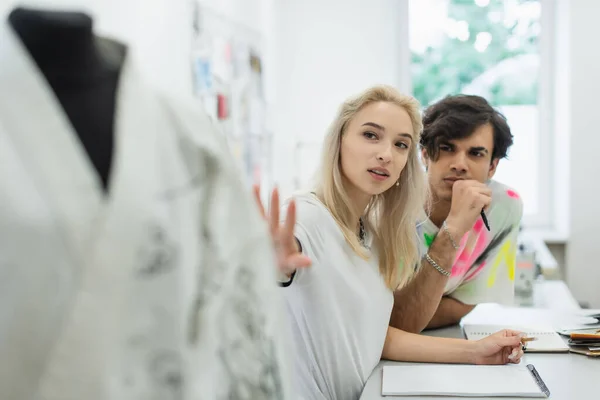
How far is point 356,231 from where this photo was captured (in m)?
1.72

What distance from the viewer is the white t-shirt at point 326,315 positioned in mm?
1525

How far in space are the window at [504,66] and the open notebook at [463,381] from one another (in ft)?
10.9

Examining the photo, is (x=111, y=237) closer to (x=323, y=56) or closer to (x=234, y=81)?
(x=234, y=81)

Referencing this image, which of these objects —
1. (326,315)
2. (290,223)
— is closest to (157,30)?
(326,315)

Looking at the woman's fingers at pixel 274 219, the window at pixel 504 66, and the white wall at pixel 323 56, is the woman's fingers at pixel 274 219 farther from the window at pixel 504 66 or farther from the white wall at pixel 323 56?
the window at pixel 504 66

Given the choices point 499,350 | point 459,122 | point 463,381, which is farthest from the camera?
point 459,122

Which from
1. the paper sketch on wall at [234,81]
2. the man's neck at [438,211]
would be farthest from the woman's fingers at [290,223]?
the paper sketch on wall at [234,81]

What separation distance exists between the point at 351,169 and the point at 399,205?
219 mm

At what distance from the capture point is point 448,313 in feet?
6.84

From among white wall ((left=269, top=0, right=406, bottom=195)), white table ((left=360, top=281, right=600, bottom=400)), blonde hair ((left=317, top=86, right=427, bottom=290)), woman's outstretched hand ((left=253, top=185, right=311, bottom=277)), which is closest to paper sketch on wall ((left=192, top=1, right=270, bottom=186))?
white wall ((left=269, top=0, right=406, bottom=195))

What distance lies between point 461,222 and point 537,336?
0.38 m

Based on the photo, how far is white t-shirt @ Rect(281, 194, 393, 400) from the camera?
60.1 inches

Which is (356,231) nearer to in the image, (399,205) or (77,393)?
(399,205)

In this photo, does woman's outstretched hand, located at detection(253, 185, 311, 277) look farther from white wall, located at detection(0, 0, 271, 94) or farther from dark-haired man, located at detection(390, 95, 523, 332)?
dark-haired man, located at detection(390, 95, 523, 332)
